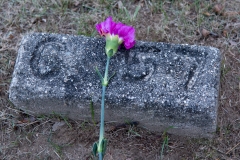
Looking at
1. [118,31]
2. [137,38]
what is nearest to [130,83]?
[118,31]

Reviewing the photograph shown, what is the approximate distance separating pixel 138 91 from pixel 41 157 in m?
0.75

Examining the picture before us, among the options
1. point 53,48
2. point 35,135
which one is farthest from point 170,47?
point 35,135

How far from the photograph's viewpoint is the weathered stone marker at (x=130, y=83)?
1938 millimetres

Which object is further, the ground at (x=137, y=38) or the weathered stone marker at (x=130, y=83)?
the ground at (x=137, y=38)

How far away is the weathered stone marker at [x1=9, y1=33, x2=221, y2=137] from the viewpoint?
6.36 feet

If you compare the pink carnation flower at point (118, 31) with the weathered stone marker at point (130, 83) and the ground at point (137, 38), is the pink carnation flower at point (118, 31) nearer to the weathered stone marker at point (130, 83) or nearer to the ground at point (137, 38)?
the weathered stone marker at point (130, 83)

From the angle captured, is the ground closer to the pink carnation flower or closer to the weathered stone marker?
the weathered stone marker

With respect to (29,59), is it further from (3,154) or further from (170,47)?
(170,47)

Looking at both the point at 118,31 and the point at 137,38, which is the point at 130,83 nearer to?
the point at 118,31

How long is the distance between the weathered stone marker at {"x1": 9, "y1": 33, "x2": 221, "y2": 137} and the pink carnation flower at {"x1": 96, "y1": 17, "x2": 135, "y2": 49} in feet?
0.37

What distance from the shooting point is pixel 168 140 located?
7.16 ft

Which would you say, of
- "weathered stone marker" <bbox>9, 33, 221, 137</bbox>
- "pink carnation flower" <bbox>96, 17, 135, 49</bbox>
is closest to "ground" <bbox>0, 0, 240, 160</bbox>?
"weathered stone marker" <bbox>9, 33, 221, 137</bbox>

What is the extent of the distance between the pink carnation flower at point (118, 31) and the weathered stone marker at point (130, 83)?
0.11 m

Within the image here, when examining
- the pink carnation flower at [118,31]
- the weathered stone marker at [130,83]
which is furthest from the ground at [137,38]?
the pink carnation flower at [118,31]
